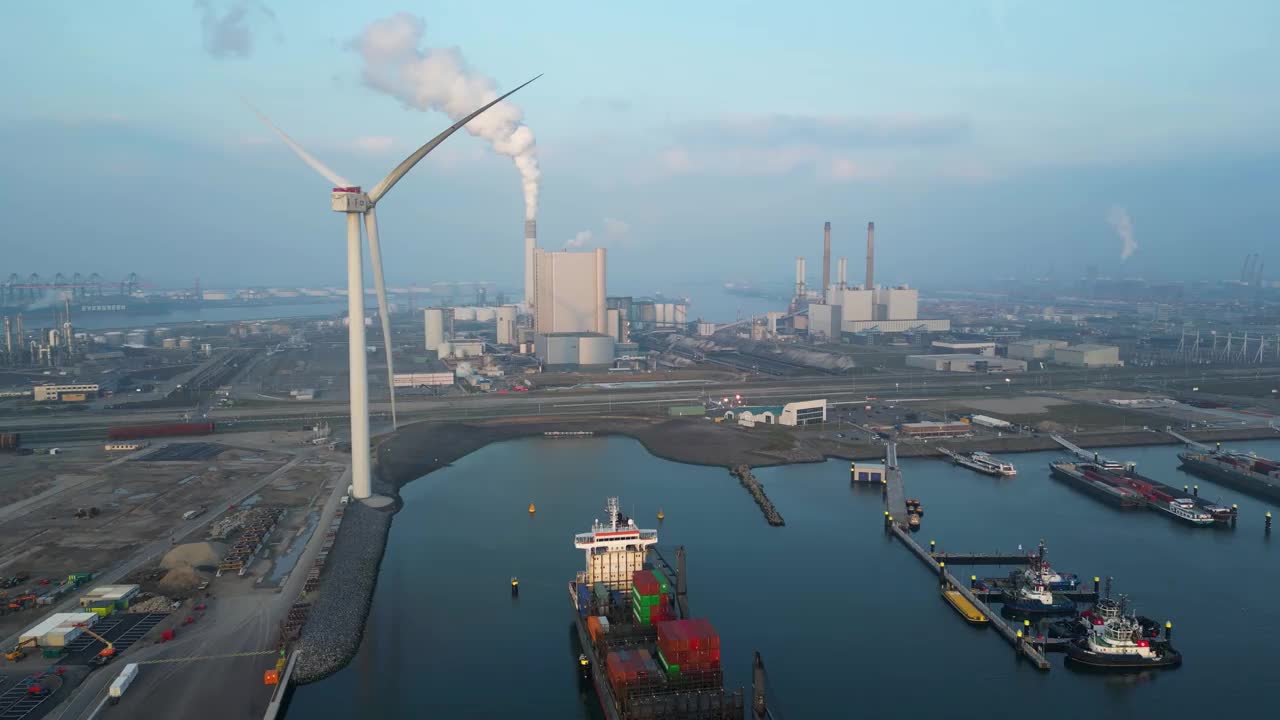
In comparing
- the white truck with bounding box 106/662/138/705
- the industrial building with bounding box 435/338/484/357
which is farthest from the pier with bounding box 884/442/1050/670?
the industrial building with bounding box 435/338/484/357

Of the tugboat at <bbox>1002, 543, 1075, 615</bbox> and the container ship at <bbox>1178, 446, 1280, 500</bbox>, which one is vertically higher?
the container ship at <bbox>1178, 446, 1280, 500</bbox>

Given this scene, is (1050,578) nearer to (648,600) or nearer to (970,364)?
(648,600)

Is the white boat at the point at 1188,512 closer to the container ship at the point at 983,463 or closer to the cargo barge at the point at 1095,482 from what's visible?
the cargo barge at the point at 1095,482

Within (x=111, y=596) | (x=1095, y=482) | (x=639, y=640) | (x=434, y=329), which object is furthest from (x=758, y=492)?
(x=434, y=329)

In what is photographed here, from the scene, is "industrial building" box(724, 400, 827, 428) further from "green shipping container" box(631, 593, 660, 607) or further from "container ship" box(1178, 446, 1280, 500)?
"green shipping container" box(631, 593, 660, 607)

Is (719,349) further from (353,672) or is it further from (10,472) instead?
(353,672)

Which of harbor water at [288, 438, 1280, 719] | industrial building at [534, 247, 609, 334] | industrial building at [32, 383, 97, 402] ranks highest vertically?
industrial building at [534, 247, 609, 334]
